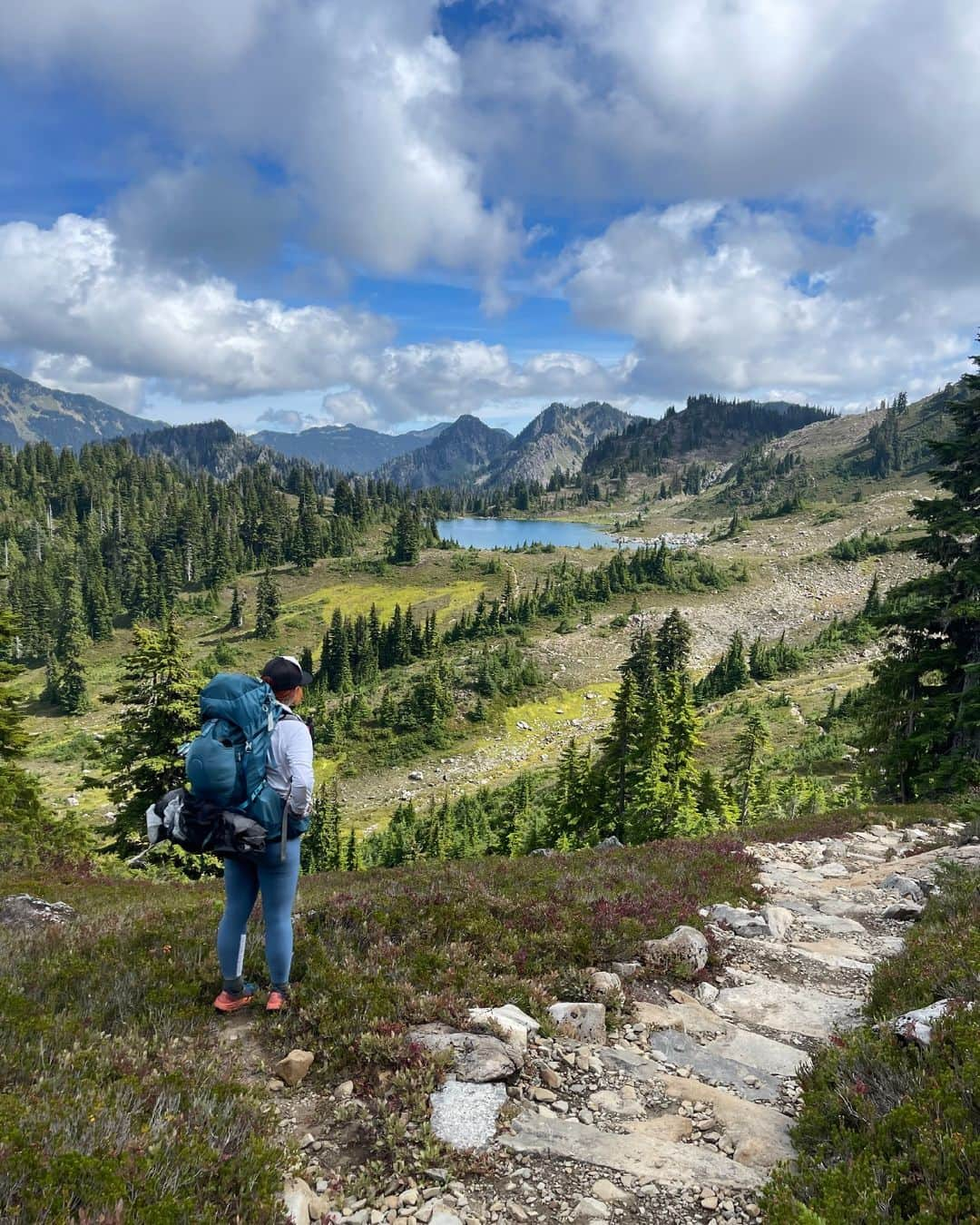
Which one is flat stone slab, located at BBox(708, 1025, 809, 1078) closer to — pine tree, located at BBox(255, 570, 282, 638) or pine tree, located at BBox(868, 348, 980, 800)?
pine tree, located at BBox(868, 348, 980, 800)

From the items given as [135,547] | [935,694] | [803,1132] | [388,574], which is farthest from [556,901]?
[135,547]

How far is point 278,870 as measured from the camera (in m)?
5.31

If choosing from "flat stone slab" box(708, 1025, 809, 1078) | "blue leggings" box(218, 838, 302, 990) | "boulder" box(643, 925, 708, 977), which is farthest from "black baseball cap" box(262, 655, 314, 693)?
"boulder" box(643, 925, 708, 977)

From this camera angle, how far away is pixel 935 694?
18.8 metres

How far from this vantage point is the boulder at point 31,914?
766cm

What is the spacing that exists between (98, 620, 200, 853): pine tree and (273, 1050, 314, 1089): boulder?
17.1m

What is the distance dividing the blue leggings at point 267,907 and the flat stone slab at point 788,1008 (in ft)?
14.8

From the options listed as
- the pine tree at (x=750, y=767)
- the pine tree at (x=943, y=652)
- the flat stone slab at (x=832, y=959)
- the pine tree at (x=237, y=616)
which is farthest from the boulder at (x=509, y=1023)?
the pine tree at (x=237, y=616)

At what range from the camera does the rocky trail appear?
381 centimetres

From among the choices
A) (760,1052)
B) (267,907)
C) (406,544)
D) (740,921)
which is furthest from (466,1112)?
(406,544)

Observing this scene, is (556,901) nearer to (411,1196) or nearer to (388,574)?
(411,1196)

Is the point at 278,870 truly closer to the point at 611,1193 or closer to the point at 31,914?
the point at 611,1193

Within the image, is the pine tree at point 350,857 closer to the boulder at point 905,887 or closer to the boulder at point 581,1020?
the boulder at point 905,887

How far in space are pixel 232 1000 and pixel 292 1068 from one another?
1.09 m
